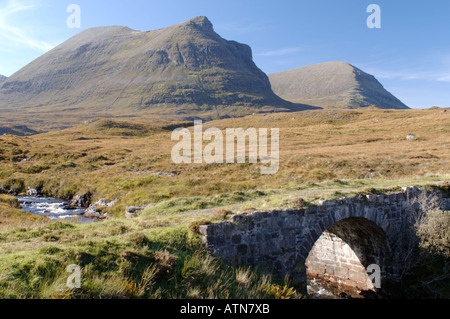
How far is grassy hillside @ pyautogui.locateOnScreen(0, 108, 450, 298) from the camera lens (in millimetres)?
6227

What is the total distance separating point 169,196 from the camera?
77.0ft

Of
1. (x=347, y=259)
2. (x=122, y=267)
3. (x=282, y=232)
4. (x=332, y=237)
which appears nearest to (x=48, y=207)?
(x=332, y=237)

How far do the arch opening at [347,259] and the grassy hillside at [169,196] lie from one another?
A: 220 cm

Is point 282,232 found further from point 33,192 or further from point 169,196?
point 33,192

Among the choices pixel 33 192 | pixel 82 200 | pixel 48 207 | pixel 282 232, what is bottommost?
pixel 48 207

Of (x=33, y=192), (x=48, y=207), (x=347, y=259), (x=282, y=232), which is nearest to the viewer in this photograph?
(x=282, y=232)

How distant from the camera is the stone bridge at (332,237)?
9.33 metres

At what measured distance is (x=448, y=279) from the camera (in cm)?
1416

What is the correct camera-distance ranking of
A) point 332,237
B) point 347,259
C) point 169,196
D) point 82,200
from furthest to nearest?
point 82,200 → point 169,196 → point 332,237 → point 347,259

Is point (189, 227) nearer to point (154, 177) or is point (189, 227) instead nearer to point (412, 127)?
point (154, 177)

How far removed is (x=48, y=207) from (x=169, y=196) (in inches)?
403

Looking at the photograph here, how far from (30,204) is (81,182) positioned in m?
6.42

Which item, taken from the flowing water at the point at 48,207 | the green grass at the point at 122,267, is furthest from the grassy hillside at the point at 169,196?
the flowing water at the point at 48,207

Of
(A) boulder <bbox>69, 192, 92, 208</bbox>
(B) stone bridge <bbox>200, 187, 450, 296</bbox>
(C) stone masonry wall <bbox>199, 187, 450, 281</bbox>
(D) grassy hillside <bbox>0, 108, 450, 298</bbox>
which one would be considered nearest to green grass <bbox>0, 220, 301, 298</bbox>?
(D) grassy hillside <bbox>0, 108, 450, 298</bbox>
